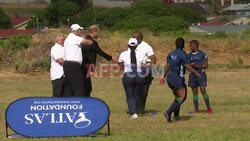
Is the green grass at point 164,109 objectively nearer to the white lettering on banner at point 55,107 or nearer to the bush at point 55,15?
the white lettering on banner at point 55,107

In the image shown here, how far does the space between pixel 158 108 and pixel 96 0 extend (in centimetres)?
11903

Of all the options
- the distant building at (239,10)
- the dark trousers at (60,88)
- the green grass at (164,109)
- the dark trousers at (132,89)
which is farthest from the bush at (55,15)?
the dark trousers at (60,88)

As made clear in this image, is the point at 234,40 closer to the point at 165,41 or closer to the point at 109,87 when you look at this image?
the point at 165,41

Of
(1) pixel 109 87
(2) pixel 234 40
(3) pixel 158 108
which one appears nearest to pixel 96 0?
(2) pixel 234 40

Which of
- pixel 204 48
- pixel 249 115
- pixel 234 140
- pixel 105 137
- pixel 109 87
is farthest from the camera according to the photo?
pixel 204 48

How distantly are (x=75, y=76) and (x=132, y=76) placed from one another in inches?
83.4

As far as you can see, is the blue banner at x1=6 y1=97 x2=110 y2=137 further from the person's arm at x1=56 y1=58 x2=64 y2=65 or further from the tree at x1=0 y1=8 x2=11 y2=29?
the tree at x1=0 y1=8 x2=11 y2=29

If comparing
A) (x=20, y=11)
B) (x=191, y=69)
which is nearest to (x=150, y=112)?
(x=191, y=69)

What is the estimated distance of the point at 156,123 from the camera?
14055 mm

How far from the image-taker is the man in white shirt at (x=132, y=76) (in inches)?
600

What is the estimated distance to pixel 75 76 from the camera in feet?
44.3

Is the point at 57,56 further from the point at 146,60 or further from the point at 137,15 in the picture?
the point at 137,15

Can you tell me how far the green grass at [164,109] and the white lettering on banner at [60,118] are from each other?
270 mm

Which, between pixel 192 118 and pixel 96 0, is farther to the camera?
pixel 96 0
